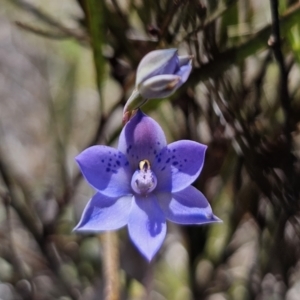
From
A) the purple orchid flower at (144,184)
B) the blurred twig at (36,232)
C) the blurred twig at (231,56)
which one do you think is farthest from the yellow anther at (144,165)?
the blurred twig at (36,232)

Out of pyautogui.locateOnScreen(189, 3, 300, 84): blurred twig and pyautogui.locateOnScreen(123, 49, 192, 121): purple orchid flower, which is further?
pyautogui.locateOnScreen(189, 3, 300, 84): blurred twig

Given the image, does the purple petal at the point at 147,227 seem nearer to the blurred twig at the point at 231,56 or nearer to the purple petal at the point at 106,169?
the purple petal at the point at 106,169

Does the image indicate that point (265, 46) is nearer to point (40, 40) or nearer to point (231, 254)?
point (231, 254)

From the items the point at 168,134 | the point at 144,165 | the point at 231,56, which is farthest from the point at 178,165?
the point at 168,134

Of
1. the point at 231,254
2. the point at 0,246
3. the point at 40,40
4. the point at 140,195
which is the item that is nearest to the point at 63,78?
the point at 40,40

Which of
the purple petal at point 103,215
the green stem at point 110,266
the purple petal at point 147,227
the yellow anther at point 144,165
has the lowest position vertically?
the green stem at point 110,266

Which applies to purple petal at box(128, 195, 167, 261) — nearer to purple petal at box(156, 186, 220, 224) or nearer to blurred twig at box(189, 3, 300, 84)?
purple petal at box(156, 186, 220, 224)

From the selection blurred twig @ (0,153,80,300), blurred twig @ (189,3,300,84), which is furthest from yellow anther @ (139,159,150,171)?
blurred twig @ (0,153,80,300)

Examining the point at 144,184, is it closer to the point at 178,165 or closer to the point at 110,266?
the point at 178,165
